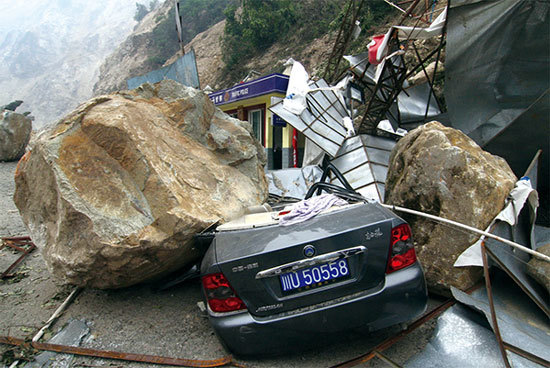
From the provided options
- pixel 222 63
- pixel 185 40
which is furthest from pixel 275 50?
pixel 185 40

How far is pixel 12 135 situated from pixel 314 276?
1609cm

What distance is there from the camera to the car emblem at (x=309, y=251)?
80.7 inches

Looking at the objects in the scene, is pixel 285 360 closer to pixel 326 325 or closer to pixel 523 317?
pixel 326 325

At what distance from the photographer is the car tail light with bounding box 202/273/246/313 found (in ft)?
6.90

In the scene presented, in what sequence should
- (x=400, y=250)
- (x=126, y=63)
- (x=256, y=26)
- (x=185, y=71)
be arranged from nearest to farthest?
(x=400, y=250) < (x=185, y=71) < (x=256, y=26) < (x=126, y=63)

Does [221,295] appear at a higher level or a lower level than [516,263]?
higher

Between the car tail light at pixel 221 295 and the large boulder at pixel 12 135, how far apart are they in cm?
1545

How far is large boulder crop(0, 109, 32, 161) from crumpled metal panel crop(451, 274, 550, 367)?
16.5 metres

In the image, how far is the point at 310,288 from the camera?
2084 millimetres

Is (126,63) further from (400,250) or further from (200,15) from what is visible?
(400,250)

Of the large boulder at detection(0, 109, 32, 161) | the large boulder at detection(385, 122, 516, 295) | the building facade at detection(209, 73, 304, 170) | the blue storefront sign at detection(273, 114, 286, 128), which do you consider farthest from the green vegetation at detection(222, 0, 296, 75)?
the large boulder at detection(385, 122, 516, 295)

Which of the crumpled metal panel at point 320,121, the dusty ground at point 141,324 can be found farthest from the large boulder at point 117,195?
the crumpled metal panel at point 320,121

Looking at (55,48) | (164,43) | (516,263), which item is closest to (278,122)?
(516,263)

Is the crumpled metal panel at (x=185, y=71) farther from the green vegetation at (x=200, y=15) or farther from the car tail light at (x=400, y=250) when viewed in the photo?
the green vegetation at (x=200, y=15)
